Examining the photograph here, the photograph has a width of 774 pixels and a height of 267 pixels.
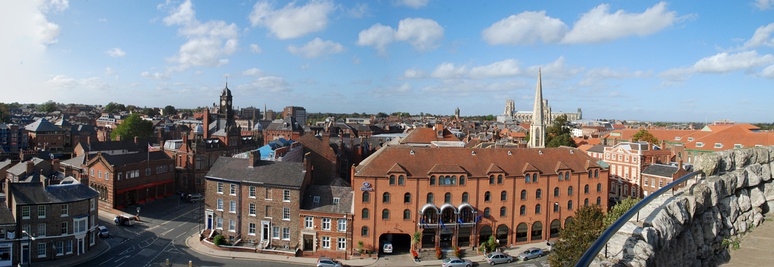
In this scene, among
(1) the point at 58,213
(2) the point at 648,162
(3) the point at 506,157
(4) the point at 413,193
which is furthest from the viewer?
(2) the point at 648,162

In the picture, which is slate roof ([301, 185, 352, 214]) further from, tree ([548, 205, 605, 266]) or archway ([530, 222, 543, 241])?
archway ([530, 222, 543, 241])

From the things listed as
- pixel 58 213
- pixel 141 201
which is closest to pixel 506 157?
pixel 58 213

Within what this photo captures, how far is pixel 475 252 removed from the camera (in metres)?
35.2

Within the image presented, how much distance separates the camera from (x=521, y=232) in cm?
3762

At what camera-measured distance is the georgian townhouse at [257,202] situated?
114 ft

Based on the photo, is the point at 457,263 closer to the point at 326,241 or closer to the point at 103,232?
the point at 326,241

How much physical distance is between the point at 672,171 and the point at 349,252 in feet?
117

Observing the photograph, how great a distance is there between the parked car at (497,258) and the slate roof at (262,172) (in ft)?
48.4

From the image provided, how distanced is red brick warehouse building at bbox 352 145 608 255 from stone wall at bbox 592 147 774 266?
19021mm

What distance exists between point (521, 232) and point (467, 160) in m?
7.42

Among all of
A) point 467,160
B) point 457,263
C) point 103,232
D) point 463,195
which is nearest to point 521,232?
point 463,195

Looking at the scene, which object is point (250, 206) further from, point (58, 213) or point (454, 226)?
point (454, 226)

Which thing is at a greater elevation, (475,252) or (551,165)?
(551,165)

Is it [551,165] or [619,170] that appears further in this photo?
[619,170]
